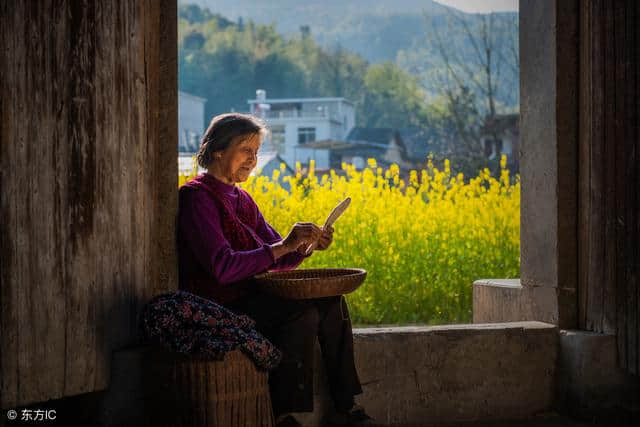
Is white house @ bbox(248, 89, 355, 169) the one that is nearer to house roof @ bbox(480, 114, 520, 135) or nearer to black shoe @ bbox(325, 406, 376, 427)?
house roof @ bbox(480, 114, 520, 135)

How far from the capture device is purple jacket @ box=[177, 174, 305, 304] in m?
3.20

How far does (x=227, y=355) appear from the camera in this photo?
2.92m

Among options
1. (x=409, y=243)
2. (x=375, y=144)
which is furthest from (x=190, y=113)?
(x=409, y=243)

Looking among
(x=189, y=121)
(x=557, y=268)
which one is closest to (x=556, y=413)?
(x=557, y=268)

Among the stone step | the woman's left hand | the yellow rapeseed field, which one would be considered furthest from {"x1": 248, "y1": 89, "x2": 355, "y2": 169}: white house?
the woman's left hand

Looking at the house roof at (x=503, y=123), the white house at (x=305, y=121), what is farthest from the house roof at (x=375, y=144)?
the house roof at (x=503, y=123)

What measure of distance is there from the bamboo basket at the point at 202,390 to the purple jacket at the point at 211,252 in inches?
15.4

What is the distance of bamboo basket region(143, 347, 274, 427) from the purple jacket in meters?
0.39

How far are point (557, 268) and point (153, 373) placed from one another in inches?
81.2

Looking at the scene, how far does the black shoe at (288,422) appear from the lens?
A: 3.27 meters

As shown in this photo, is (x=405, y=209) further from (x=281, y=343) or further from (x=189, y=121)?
(x=189, y=121)

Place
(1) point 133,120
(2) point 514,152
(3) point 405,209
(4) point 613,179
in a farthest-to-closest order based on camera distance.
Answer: (2) point 514,152 < (3) point 405,209 < (4) point 613,179 < (1) point 133,120

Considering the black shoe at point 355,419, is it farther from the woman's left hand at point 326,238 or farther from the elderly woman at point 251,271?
the woman's left hand at point 326,238

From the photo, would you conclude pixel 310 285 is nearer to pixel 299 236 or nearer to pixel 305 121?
pixel 299 236
